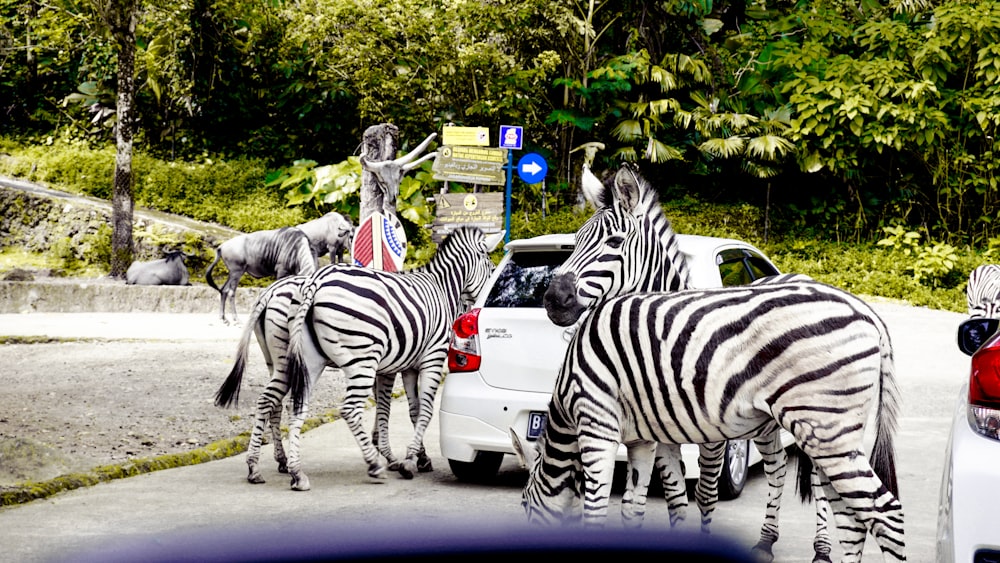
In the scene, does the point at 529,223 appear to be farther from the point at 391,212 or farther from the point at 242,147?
the point at 391,212

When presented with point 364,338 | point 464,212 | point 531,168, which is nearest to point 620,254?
point 364,338

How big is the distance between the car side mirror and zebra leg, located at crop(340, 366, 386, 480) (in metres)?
4.03

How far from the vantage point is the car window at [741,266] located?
7.37 meters

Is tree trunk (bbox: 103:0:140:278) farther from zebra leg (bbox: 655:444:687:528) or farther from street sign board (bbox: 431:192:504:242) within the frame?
zebra leg (bbox: 655:444:687:528)

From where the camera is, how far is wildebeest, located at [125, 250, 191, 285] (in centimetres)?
2019

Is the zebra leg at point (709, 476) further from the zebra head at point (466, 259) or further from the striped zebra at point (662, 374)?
the zebra head at point (466, 259)

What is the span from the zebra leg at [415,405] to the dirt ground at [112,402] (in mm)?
1774

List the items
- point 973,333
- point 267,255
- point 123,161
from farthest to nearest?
point 123,161 → point 267,255 → point 973,333

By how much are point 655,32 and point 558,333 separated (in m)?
→ 21.1

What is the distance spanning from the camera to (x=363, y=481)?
26.0 ft

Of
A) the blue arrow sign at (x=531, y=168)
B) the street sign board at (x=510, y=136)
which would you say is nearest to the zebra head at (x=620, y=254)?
the street sign board at (x=510, y=136)

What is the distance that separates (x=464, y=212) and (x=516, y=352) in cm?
620

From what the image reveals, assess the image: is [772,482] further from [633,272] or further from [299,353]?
[299,353]

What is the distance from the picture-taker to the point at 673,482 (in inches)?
222
